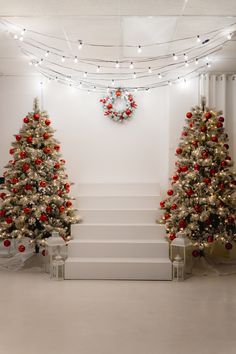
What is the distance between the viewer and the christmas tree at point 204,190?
7.21m

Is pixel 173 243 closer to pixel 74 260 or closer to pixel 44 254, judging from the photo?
pixel 74 260

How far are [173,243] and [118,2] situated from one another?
359cm

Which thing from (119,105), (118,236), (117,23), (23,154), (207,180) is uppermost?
(117,23)

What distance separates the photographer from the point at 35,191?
743 centimetres

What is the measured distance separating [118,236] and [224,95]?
341 cm

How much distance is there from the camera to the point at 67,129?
8.96 metres

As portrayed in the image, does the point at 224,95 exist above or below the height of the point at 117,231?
above

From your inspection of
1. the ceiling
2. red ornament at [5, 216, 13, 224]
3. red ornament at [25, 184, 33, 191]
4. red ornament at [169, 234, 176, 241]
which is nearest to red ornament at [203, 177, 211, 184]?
red ornament at [169, 234, 176, 241]

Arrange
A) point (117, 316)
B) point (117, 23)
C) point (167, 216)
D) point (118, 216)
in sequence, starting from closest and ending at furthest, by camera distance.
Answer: point (117, 316) < point (117, 23) < point (167, 216) < point (118, 216)

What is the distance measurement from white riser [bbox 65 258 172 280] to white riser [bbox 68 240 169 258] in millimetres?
273

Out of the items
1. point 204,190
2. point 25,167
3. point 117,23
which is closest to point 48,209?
point 25,167

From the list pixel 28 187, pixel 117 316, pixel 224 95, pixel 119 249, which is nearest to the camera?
pixel 117 316

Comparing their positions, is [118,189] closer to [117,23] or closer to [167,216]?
[167,216]

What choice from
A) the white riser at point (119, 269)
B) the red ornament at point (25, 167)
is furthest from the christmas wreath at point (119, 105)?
the white riser at point (119, 269)
